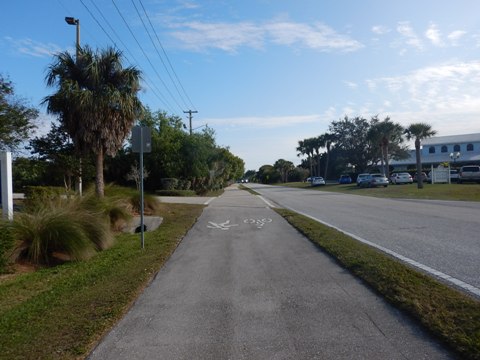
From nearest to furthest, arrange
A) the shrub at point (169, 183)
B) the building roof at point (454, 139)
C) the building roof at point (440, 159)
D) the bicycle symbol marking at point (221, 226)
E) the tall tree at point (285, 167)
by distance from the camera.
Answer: the bicycle symbol marking at point (221, 226)
the shrub at point (169, 183)
the building roof at point (440, 159)
the building roof at point (454, 139)
the tall tree at point (285, 167)

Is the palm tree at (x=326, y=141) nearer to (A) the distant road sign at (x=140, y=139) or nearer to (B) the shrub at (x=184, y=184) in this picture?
(B) the shrub at (x=184, y=184)

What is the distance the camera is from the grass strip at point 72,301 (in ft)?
15.3

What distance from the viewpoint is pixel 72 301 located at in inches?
247

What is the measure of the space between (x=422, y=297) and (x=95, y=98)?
15.0 metres

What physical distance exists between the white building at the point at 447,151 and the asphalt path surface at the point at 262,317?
70.8m

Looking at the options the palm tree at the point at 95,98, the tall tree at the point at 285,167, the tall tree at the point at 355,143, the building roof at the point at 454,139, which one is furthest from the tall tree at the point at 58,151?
the tall tree at the point at 285,167

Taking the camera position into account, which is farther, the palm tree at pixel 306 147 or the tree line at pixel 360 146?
the palm tree at pixel 306 147

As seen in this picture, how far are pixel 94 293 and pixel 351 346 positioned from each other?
3.85 meters

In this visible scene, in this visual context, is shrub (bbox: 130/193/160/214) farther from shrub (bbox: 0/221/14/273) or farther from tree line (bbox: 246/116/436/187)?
tree line (bbox: 246/116/436/187)

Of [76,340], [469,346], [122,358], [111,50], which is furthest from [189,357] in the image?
[111,50]

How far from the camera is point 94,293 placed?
6.65 meters

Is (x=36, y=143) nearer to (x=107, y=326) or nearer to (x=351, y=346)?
(x=107, y=326)

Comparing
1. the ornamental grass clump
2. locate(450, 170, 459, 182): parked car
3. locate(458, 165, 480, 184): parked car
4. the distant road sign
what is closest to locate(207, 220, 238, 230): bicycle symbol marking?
the distant road sign

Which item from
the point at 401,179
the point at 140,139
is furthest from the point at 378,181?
the point at 140,139
